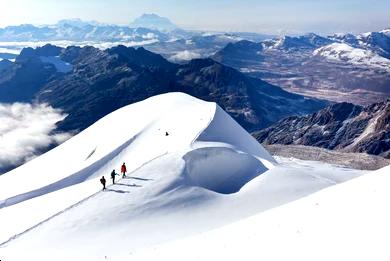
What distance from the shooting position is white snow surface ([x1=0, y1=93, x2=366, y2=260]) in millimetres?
31609

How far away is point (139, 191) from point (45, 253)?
454 inches

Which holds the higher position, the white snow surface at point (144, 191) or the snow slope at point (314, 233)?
the snow slope at point (314, 233)

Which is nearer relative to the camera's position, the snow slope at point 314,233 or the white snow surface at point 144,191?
the snow slope at point 314,233

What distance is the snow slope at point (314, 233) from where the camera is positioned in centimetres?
1912

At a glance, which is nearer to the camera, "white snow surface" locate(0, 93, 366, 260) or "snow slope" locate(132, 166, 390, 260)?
"snow slope" locate(132, 166, 390, 260)

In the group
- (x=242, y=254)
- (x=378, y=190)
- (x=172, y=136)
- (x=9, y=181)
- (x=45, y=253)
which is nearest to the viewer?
(x=242, y=254)

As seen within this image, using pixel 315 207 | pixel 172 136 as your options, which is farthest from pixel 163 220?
pixel 172 136

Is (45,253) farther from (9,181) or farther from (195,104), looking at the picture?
(195,104)

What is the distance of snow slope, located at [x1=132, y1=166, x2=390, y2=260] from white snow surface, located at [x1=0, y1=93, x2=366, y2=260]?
6.74ft

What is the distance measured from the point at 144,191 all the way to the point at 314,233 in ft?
66.9

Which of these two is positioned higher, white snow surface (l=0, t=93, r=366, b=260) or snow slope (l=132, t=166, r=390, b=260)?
snow slope (l=132, t=166, r=390, b=260)

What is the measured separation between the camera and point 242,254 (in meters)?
21.6

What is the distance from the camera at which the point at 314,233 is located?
71.3 ft

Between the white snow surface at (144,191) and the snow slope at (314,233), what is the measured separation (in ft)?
6.74
